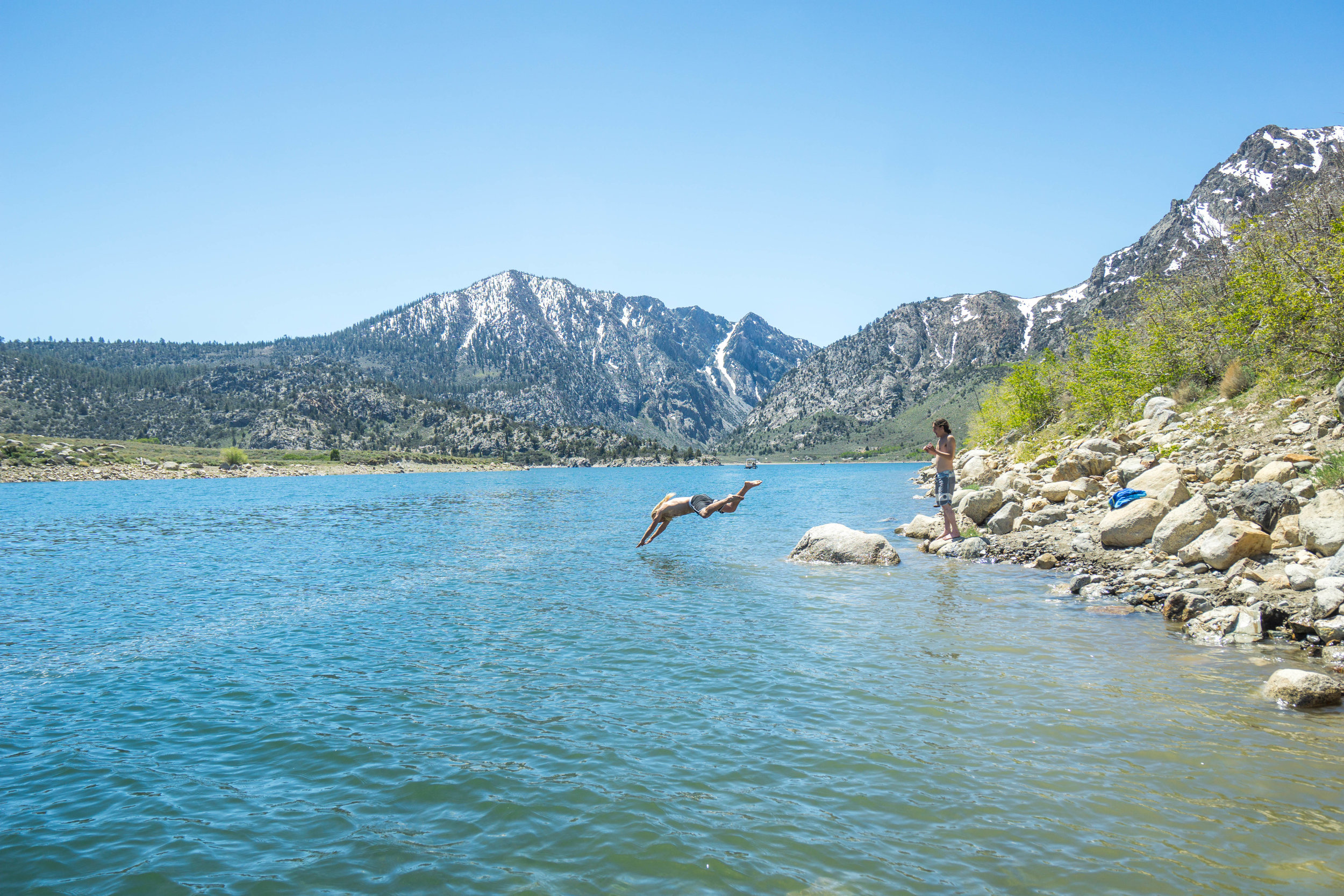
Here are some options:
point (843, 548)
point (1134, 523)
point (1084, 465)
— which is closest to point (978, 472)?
point (1084, 465)

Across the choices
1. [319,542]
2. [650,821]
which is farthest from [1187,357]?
[319,542]

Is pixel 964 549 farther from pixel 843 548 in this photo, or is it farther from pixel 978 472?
pixel 978 472

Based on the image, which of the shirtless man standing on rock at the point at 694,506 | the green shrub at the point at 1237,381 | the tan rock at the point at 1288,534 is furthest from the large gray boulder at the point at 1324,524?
the green shrub at the point at 1237,381

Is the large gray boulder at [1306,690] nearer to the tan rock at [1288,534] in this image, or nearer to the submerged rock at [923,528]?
the tan rock at [1288,534]

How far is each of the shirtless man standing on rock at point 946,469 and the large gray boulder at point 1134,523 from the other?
5646 millimetres

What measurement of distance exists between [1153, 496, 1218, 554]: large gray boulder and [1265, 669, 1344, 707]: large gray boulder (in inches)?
414

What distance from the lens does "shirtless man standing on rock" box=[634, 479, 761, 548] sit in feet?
87.3

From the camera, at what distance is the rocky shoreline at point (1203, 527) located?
1534cm

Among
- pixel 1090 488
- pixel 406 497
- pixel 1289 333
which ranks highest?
pixel 1289 333

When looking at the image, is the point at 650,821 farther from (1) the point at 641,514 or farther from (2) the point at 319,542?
(1) the point at 641,514

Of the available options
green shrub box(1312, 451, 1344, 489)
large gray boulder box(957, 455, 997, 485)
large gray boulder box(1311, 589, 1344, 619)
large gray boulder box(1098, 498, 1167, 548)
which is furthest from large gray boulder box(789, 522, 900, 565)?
large gray boulder box(957, 455, 997, 485)

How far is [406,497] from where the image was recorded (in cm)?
9494

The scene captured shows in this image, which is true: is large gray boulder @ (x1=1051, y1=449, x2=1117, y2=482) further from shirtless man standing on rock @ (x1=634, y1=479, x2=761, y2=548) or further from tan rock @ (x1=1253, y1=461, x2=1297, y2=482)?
shirtless man standing on rock @ (x1=634, y1=479, x2=761, y2=548)

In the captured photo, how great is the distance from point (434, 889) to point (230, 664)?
40.9ft
